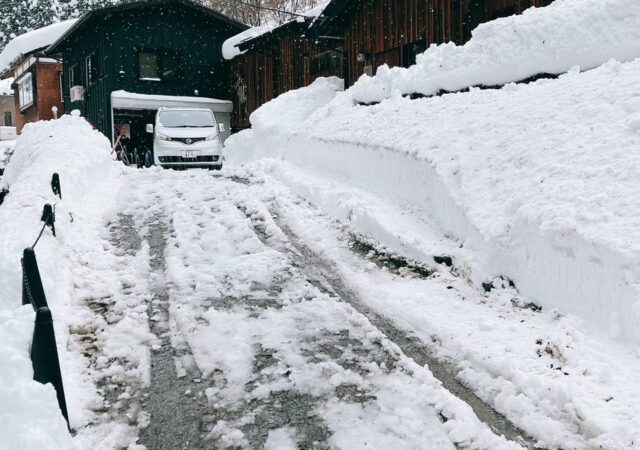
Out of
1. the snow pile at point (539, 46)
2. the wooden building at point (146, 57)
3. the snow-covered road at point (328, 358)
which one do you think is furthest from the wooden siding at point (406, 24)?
the wooden building at point (146, 57)

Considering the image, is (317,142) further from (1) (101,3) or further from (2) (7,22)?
(2) (7,22)

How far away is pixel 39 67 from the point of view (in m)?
34.8

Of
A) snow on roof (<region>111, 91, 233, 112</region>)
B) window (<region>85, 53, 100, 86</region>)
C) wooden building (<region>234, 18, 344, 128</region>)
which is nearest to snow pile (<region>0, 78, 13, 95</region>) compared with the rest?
window (<region>85, 53, 100, 86</region>)

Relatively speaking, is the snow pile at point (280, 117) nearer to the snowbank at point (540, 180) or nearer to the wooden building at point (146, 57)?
the wooden building at point (146, 57)

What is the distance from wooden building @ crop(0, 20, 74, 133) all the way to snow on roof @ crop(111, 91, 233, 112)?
983 cm

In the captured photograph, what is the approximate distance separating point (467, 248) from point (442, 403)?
9.40 feet

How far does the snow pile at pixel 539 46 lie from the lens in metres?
8.22

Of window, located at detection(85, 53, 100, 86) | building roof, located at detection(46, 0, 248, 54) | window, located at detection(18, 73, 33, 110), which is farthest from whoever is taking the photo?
window, located at detection(18, 73, 33, 110)

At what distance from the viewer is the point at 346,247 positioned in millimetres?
7355

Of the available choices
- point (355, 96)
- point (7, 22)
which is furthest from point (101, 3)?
point (355, 96)

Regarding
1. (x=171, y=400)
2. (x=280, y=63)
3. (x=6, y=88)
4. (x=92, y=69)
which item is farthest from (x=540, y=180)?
(x=6, y=88)

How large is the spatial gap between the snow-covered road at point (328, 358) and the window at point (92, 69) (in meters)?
23.2

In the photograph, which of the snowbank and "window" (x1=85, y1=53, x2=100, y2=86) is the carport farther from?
the snowbank

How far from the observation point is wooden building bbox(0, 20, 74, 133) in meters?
33.9
